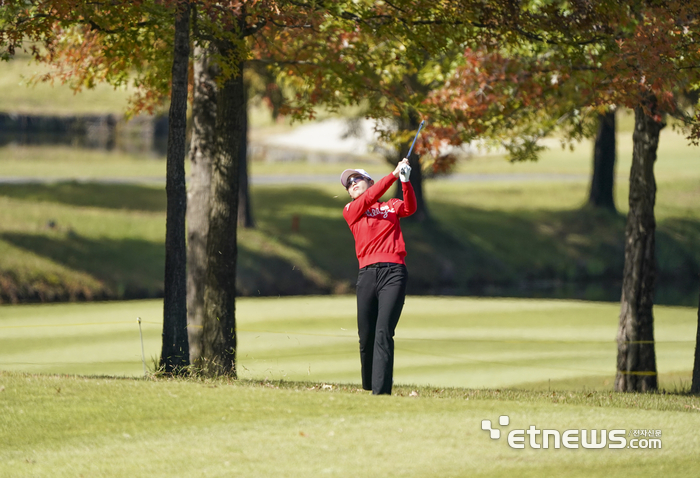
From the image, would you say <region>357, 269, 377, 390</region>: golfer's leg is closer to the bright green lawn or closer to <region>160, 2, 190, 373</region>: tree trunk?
<region>160, 2, 190, 373</region>: tree trunk

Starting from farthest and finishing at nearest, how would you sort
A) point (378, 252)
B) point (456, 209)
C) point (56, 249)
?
point (456, 209), point (56, 249), point (378, 252)

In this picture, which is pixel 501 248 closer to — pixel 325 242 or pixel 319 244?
pixel 325 242

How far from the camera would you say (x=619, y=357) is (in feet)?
45.0

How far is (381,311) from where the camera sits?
8664 mm

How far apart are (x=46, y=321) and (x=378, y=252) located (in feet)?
41.4

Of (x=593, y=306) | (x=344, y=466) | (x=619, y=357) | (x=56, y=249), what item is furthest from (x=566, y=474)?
(x=56, y=249)

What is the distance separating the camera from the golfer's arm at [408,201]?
27.7 ft

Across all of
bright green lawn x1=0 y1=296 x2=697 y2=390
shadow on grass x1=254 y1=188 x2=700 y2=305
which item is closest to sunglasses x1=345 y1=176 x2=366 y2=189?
bright green lawn x1=0 y1=296 x2=697 y2=390

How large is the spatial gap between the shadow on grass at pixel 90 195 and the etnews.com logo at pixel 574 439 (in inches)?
1014

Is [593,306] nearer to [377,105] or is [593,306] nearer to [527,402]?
[377,105]

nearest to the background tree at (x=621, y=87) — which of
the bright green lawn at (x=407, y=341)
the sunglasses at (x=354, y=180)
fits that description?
the bright green lawn at (x=407, y=341)

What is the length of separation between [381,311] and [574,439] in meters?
2.08

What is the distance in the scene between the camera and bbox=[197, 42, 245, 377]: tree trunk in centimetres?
1152

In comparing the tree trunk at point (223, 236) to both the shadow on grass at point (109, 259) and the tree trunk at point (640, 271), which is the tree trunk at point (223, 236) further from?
the shadow on grass at point (109, 259)
